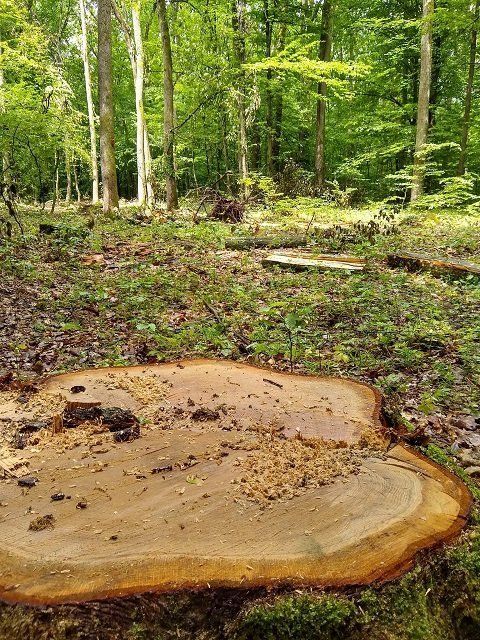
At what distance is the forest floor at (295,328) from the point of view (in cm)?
143

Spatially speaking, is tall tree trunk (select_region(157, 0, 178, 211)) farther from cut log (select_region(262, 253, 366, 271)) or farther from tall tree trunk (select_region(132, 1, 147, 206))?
cut log (select_region(262, 253, 366, 271))

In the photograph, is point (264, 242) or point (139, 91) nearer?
point (264, 242)

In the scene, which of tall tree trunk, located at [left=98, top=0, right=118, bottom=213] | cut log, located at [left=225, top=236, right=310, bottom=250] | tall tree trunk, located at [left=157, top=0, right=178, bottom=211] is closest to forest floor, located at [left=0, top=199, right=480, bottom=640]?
cut log, located at [left=225, top=236, right=310, bottom=250]

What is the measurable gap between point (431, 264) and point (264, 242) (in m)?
3.32

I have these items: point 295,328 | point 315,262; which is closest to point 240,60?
point 315,262

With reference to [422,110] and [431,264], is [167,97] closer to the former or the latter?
[422,110]

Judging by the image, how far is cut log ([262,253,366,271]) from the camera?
25.8ft

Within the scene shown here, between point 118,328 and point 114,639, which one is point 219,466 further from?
point 118,328

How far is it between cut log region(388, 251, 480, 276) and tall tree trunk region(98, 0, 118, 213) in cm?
724

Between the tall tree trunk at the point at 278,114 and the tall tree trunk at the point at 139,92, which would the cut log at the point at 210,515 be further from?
the tall tree trunk at the point at 278,114

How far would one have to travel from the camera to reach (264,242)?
373 inches

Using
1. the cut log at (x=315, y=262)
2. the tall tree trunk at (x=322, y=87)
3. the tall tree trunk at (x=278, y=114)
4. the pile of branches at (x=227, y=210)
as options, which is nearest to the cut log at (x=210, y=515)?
the cut log at (x=315, y=262)

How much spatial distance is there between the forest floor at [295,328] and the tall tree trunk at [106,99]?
237 cm

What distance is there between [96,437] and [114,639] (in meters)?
0.95
